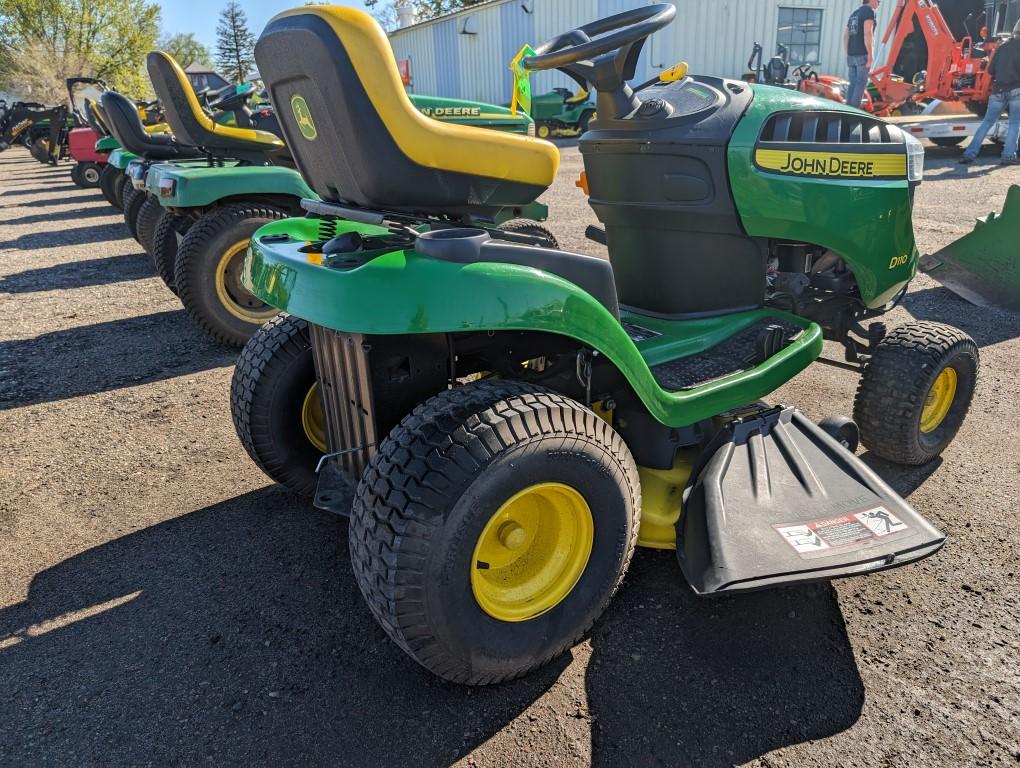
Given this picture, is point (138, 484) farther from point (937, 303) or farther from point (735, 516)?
point (937, 303)

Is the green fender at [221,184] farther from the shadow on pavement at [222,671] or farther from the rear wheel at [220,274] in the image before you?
the shadow on pavement at [222,671]

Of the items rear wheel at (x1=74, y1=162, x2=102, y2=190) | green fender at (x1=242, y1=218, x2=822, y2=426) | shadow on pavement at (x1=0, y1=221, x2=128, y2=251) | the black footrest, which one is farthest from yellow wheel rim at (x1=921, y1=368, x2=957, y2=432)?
rear wheel at (x1=74, y1=162, x2=102, y2=190)

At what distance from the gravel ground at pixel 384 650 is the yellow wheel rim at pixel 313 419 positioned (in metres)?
0.27

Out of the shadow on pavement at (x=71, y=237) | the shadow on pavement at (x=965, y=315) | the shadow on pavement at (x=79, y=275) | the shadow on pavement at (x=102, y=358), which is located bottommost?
the shadow on pavement at (x=965, y=315)

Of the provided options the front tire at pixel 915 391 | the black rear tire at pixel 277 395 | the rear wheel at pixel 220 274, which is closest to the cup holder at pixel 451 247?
the black rear tire at pixel 277 395

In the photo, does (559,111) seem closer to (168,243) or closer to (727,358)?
(168,243)

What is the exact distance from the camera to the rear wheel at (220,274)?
456 cm

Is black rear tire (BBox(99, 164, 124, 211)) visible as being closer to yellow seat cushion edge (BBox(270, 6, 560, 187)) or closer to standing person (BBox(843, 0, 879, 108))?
yellow seat cushion edge (BBox(270, 6, 560, 187))

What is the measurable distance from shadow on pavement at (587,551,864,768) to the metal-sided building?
57.5 feet

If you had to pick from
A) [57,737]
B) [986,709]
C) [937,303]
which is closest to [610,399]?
[986,709]

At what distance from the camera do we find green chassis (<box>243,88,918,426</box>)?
1.70 metres

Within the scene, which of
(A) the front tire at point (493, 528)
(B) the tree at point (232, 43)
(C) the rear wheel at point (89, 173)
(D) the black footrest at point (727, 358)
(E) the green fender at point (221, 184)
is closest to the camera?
(A) the front tire at point (493, 528)

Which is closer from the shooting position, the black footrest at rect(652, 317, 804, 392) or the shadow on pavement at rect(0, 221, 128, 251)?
the black footrest at rect(652, 317, 804, 392)

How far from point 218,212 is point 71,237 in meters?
5.80
